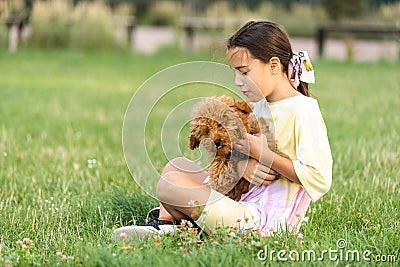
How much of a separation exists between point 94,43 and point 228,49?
57.2ft

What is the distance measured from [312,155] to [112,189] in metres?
1.93

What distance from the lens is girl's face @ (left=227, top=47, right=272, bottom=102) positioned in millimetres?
3899

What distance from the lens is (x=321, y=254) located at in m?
3.42

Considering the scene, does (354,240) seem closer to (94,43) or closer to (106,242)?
(106,242)

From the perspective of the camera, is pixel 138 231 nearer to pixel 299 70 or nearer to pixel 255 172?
pixel 255 172

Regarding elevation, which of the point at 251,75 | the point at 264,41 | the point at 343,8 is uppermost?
the point at 264,41

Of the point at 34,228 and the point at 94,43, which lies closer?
the point at 34,228

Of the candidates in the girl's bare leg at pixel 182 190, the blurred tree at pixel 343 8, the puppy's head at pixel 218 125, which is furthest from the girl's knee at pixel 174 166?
the blurred tree at pixel 343 8

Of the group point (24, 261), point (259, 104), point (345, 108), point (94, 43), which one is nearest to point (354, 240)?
point (259, 104)

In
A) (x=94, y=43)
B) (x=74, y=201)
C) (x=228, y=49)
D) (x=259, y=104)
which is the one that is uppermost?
(x=228, y=49)

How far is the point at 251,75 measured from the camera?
3910 millimetres

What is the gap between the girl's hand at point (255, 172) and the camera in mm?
3760

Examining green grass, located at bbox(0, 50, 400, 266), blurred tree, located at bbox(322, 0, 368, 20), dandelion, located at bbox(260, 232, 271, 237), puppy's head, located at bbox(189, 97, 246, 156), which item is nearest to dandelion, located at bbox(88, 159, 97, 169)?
green grass, located at bbox(0, 50, 400, 266)

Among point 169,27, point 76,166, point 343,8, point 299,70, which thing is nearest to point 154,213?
point 299,70
